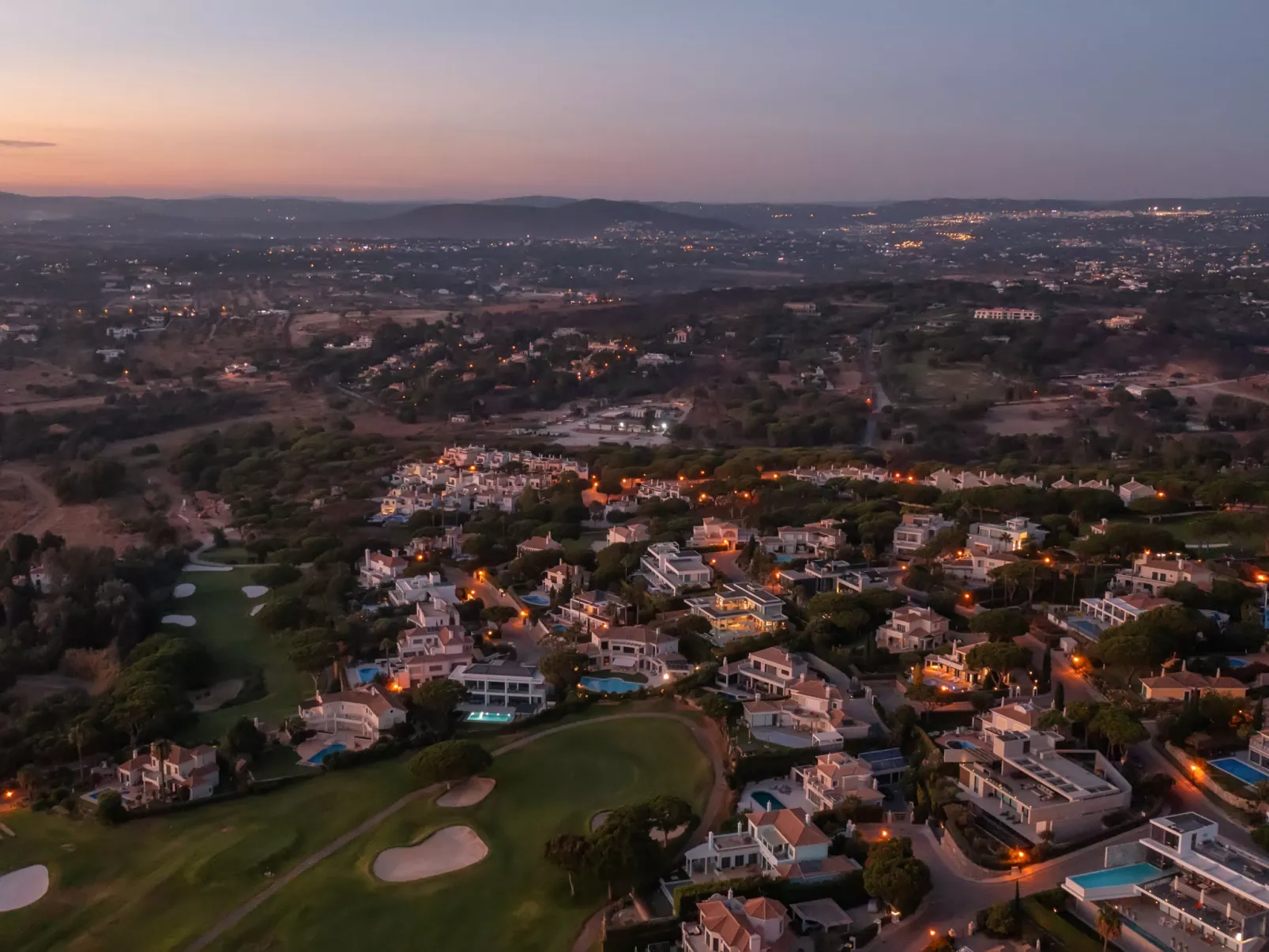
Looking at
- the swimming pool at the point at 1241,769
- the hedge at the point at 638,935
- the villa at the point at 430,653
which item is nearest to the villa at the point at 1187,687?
the swimming pool at the point at 1241,769

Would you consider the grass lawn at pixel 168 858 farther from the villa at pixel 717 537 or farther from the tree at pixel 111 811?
the villa at pixel 717 537

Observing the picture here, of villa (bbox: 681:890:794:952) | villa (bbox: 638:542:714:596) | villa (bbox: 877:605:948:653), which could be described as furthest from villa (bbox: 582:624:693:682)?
villa (bbox: 681:890:794:952)

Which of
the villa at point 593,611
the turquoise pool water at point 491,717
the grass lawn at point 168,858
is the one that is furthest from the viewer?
the villa at point 593,611

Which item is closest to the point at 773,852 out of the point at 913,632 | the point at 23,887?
the point at 913,632

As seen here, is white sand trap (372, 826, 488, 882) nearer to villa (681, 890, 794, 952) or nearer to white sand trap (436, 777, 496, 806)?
white sand trap (436, 777, 496, 806)

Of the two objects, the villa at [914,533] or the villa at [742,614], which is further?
the villa at [914,533]

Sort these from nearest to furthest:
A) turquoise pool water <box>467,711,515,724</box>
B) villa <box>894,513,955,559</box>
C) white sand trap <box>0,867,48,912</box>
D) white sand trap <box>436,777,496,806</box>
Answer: white sand trap <box>0,867,48,912</box> < white sand trap <box>436,777,496,806</box> < turquoise pool water <box>467,711,515,724</box> < villa <box>894,513,955,559</box>
